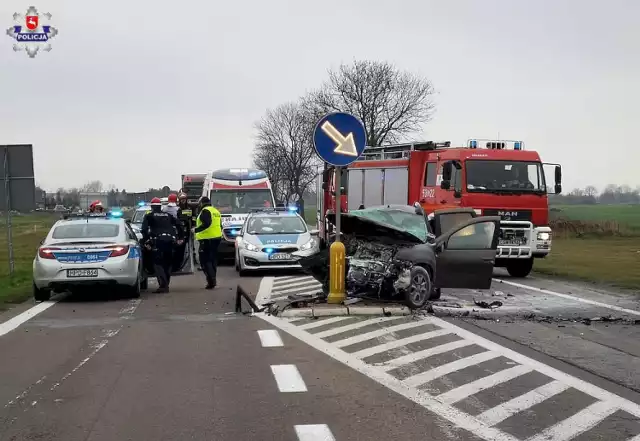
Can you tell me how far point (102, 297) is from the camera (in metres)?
13.6

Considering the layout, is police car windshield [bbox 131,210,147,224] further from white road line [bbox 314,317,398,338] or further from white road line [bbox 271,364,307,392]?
white road line [bbox 271,364,307,392]

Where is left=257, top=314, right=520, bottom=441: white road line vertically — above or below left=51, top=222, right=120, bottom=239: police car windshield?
below

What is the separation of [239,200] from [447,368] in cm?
1686

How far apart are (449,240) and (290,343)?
4.46 metres

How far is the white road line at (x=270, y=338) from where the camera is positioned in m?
8.41

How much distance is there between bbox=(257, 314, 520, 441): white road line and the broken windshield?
117 inches

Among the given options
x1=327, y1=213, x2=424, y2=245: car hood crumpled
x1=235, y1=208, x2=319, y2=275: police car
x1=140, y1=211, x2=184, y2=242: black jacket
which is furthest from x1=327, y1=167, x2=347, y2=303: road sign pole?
x1=235, y1=208, x2=319, y2=275: police car

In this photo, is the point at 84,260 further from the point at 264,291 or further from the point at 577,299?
the point at 577,299

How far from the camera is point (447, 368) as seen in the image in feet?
23.5

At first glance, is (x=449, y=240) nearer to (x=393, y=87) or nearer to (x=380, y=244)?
(x=380, y=244)

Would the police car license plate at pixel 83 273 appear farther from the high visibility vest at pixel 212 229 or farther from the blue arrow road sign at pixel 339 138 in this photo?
the blue arrow road sign at pixel 339 138

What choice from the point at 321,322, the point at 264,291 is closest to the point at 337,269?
the point at 321,322

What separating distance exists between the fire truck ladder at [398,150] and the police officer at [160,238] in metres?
6.76

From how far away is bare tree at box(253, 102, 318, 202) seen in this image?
6216 centimetres
